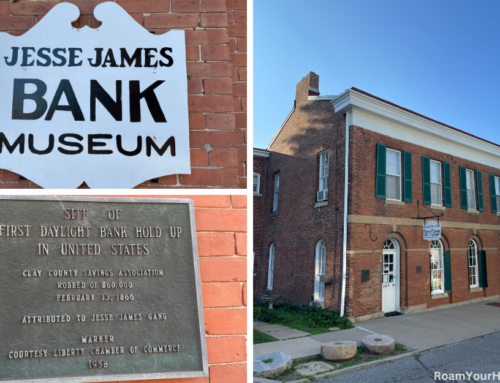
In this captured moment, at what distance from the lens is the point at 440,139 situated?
51.3 ft

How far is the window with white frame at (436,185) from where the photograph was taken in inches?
602

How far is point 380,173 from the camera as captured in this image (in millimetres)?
13062

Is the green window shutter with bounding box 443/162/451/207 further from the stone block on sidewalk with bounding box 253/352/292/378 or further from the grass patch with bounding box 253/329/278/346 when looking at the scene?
the stone block on sidewalk with bounding box 253/352/292/378

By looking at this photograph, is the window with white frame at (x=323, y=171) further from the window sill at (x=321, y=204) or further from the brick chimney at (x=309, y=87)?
the brick chimney at (x=309, y=87)

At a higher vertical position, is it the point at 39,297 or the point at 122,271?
the point at 122,271

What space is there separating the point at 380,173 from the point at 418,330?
5.12m

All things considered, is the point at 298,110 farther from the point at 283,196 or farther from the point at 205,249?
the point at 205,249

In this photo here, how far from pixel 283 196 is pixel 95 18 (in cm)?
1465

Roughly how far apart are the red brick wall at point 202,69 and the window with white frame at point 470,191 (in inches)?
672

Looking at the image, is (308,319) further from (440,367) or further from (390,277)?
(440,367)

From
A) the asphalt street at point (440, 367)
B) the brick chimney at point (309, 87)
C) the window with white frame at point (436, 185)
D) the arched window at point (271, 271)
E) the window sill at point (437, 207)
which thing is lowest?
the asphalt street at point (440, 367)

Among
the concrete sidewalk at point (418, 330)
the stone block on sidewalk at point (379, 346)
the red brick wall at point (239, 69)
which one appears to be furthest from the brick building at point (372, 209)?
the red brick wall at point (239, 69)

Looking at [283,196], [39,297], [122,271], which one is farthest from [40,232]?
[283,196]

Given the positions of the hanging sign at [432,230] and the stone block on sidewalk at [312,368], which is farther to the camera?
the hanging sign at [432,230]
